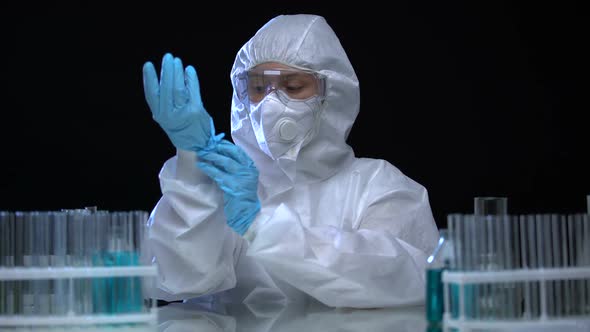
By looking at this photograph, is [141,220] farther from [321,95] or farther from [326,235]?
[321,95]

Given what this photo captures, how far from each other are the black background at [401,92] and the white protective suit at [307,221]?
1.04 m

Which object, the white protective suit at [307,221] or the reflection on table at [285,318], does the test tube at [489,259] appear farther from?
the white protective suit at [307,221]

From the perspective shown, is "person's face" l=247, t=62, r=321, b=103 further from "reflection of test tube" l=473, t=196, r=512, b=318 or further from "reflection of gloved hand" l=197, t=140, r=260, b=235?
"reflection of test tube" l=473, t=196, r=512, b=318

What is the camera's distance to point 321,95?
11.9ft

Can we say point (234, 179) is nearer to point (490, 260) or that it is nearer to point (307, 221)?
point (307, 221)

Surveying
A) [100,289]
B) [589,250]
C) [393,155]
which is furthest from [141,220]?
[393,155]

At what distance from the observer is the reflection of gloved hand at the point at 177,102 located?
9.73 ft

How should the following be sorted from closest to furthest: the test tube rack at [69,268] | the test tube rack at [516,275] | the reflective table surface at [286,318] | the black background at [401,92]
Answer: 1. the test tube rack at [516,275]
2. the test tube rack at [69,268]
3. the reflective table surface at [286,318]
4. the black background at [401,92]

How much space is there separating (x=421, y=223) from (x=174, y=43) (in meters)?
1.63

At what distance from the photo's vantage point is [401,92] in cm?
486

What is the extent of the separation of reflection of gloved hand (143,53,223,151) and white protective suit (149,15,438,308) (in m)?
0.06

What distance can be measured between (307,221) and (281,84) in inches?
18.2

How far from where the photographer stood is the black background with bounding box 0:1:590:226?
15.2ft

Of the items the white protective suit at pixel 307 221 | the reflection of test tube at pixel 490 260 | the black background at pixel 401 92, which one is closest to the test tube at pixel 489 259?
the reflection of test tube at pixel 490 260
